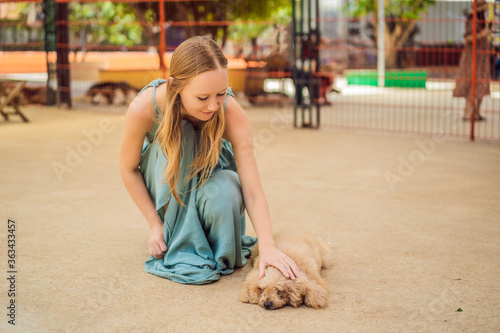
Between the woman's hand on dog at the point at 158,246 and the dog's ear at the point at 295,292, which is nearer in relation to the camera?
the dog's ear at the point at 295,292

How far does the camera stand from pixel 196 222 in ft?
9.22

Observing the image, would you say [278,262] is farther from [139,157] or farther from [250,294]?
[139,157]

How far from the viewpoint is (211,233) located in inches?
112

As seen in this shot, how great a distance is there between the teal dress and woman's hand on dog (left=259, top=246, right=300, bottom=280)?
1.00 feet

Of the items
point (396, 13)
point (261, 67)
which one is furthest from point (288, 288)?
point (396, 13)

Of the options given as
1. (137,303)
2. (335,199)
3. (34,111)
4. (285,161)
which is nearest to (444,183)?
(335,199)

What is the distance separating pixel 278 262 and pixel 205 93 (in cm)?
78

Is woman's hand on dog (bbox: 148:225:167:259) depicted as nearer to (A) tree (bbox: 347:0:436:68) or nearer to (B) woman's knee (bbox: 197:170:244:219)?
(B) woman's knee (bbox: 197:170:244:219)

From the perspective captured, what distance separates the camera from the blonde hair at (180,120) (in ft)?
8.27

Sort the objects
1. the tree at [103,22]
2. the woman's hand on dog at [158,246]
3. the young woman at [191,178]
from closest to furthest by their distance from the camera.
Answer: the young woman at [191,178] → the woman's hand on dog at [158,246] → the tree at [103,22]

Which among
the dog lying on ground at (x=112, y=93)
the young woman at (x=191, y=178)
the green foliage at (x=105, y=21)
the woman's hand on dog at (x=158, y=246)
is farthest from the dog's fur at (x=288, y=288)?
the dog lying on ground at (x=112, y=93)

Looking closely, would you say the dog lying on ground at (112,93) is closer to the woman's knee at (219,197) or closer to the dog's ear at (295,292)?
the woman's knee at (219,197)

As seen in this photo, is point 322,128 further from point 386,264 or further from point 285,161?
point 386,264

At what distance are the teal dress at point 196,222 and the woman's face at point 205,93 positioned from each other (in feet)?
0.83
